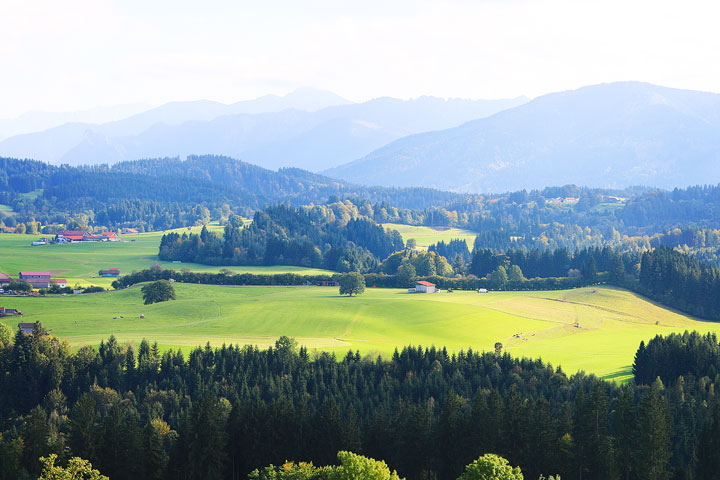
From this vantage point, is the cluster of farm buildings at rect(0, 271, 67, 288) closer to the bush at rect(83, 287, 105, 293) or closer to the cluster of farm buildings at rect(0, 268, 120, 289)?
the cluster of farm buildings at rect(0, 268, 120, 289)

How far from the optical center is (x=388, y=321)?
462 feet

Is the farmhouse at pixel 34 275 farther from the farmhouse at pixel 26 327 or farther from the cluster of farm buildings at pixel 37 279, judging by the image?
the farmhouse at pixel 26 327

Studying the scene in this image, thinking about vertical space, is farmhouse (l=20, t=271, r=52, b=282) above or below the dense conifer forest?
above

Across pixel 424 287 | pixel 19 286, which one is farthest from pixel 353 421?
pixel 19 286

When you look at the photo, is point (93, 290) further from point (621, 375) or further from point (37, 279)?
point (621, 375)

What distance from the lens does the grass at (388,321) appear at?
119688mm

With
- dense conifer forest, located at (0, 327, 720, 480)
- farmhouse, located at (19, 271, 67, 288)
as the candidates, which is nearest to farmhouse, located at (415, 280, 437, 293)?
farmhouse, located at (19, 271, 67, 288)

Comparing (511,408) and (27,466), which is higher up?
(511,408)

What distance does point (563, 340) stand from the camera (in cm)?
12962

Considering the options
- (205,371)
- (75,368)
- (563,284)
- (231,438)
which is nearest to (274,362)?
(205,371)

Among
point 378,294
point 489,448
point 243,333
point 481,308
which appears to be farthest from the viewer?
point 378,294

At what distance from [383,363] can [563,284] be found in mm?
88372

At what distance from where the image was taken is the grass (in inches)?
4712

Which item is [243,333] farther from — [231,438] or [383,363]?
[231,438]
